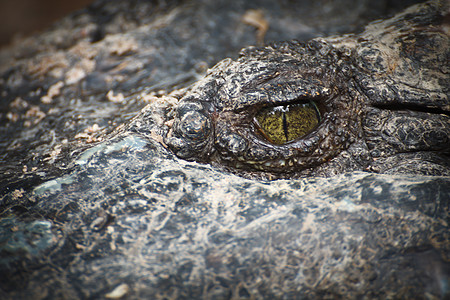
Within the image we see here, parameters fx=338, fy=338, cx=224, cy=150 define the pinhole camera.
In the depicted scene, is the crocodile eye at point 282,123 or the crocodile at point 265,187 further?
the crocodile eye at point 282,123

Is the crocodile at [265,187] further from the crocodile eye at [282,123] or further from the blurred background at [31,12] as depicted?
the blurred background at [31,12]

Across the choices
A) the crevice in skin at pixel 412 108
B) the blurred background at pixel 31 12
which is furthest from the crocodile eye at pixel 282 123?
the blurred background at pixel 31 12

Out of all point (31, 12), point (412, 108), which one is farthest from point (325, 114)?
point (31, 12)

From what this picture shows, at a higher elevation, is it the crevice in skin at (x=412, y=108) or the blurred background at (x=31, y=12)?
the blurred background at (x=31, y=12)

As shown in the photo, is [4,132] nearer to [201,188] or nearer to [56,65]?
[56,65]

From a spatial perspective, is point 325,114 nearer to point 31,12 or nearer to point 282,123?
point 282,123

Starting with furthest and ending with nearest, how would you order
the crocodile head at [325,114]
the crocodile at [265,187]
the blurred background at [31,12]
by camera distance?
the blurred background at [31,12] → the crocodile head at [325,114] → the crocodile at [265,187]

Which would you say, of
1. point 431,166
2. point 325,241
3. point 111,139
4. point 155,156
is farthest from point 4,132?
point 431,166
